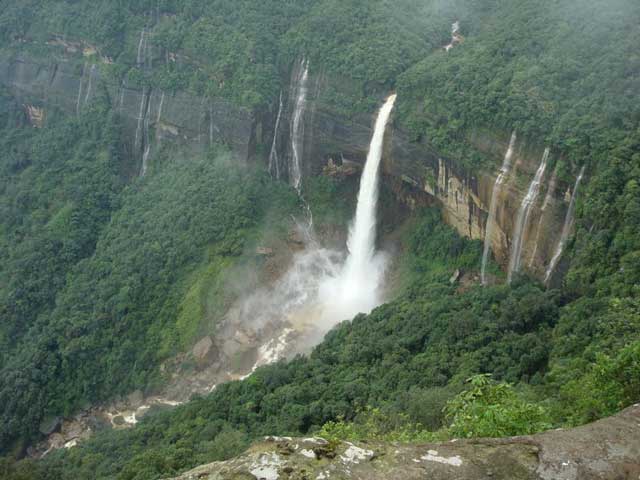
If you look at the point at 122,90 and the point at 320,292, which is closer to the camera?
the point at 320,292

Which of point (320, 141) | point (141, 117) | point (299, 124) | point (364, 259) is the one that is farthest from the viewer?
point (141, 117)

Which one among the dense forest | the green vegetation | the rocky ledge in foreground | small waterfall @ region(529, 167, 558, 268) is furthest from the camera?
the green vegetation

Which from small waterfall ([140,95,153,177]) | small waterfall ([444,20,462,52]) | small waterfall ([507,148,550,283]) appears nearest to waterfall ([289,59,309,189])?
small waterfall ([444,20,462,52])

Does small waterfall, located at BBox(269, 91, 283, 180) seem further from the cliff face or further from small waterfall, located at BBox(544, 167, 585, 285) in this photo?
small waterfall, located at BBox(544, 167, 585, 285)

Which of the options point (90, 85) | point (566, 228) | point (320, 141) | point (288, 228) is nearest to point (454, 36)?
point (320, 141)

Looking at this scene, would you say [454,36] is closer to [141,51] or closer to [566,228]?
[566,228]

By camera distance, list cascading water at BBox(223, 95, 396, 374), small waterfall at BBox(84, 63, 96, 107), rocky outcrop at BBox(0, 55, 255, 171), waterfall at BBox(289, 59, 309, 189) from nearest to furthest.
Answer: cascading water at BBox(223, 95, 396, 374)
waterfall at BBox(289, 59, 309, 189)
rocky outcrop at BBox(0, 55, 255, 171)
small waterfall at BBox(84, 63, 96, 107)

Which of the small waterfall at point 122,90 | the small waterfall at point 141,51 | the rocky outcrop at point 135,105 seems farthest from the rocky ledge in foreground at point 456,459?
the small waterfall at point 141,51
